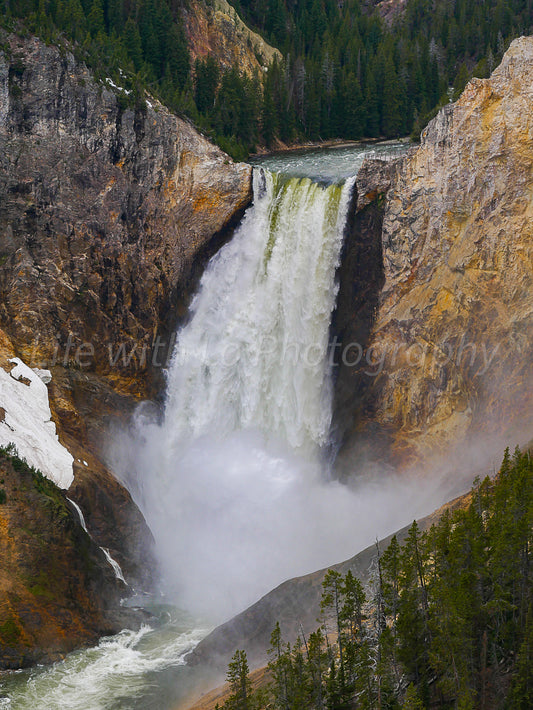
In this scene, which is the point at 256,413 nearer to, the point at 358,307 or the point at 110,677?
the point at 358,307

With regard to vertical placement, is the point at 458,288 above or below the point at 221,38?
below

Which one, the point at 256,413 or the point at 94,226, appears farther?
the point at 256,413

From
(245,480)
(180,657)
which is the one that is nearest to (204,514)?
(245,480)

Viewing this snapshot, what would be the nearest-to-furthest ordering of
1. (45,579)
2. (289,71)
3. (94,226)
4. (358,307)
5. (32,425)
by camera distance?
(45,579) < (32,425) < (358,307) < (94,226) < (289,71)

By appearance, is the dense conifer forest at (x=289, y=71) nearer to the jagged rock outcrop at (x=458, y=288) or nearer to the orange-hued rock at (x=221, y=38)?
the orange-hued rock at (x=221, y=38)

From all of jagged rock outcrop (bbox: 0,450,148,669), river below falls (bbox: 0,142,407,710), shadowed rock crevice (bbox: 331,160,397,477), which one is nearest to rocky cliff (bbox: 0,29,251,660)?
jagged rock outcrop (bbox: 0,450,148,669)

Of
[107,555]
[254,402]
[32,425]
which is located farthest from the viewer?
[254,402]

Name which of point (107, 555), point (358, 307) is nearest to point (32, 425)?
point (107, 555)
